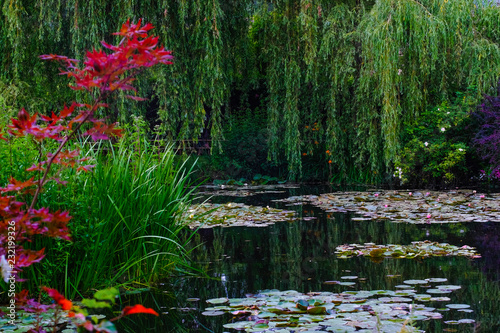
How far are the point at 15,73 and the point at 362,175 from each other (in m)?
6.68

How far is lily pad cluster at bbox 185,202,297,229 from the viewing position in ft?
20.5

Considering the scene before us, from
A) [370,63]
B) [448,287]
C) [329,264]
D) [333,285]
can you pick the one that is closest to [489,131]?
[370,63]

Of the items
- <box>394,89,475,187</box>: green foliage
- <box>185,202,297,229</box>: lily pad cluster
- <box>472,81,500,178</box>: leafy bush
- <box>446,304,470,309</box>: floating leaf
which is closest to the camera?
<box>446,304,470,309</box>: floating leaf

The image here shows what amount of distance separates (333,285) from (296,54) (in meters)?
6.59

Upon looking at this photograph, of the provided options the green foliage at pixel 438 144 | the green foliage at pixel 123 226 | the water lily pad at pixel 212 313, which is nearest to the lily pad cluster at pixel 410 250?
the green foliage at pixel 123 226

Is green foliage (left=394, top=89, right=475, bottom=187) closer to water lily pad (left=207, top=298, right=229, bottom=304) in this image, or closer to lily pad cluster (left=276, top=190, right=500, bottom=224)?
lily pad cluster (left=276, top=190, right=500, bottom=224)

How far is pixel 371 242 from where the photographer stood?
4.95 metres

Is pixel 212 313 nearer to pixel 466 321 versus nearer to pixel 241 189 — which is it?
pixel 466 321

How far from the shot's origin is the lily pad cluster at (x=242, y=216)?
6.23m

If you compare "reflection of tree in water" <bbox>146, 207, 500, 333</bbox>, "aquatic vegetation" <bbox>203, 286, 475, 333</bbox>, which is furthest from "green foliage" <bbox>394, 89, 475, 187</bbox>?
"aquatic vegetation" <bbox>203, 286, 475, 333</bbox>

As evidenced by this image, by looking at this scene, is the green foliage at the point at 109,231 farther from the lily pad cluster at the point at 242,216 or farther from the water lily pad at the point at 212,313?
the lily pad cluster at the point at 242,216

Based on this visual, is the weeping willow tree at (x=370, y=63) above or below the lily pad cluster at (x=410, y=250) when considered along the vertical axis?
above

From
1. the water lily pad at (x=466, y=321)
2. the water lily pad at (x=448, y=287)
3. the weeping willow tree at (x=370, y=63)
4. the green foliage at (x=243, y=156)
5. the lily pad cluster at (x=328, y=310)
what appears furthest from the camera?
the green foliage at (x=243, y=156)

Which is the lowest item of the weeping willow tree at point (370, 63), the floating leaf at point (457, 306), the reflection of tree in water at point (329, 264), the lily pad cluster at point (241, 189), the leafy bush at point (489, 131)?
the reflection of tree in water at point (329, 264)
